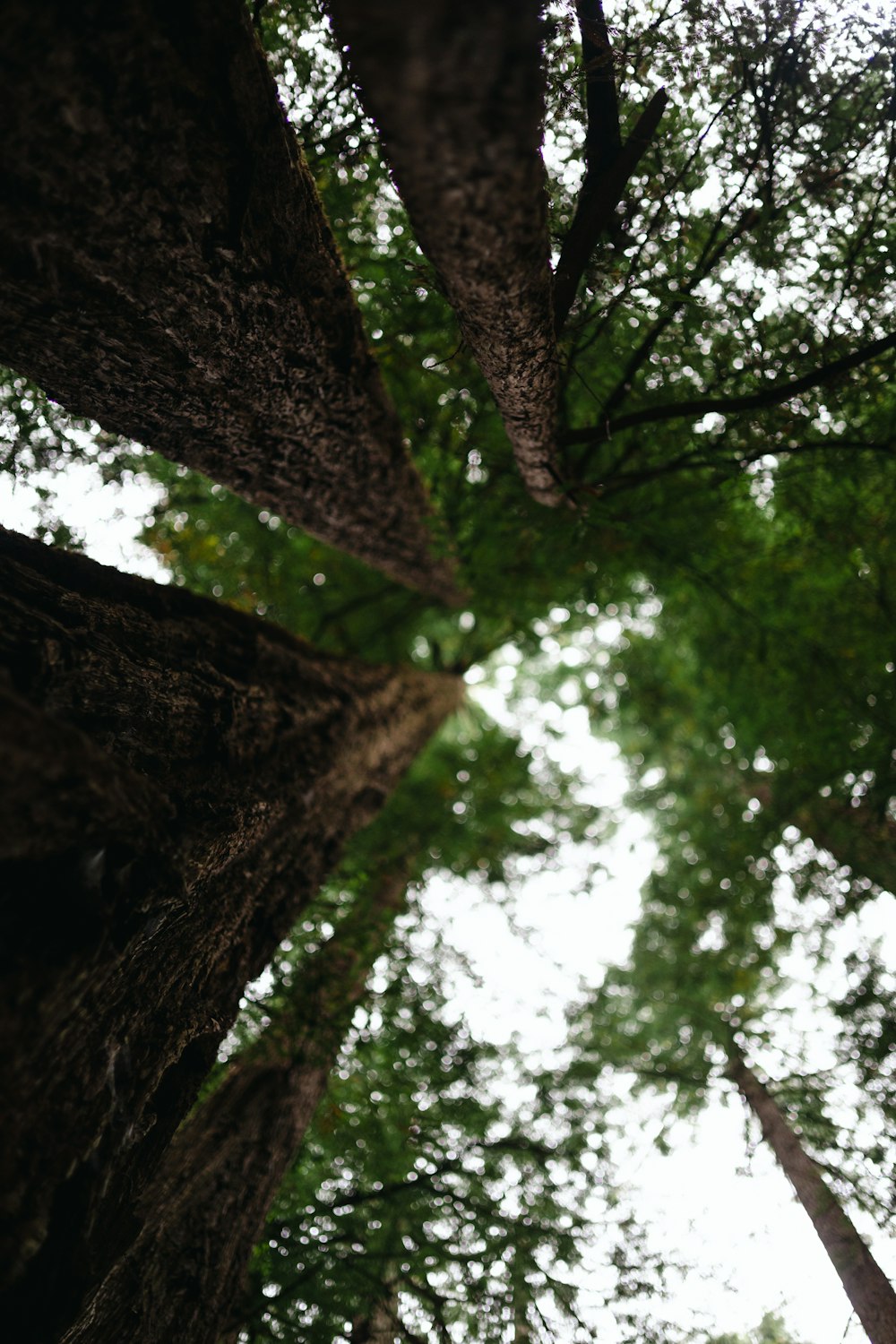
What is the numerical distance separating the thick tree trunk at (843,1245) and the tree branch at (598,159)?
6.31 metres

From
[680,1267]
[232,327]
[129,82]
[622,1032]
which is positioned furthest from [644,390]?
[622,1032]

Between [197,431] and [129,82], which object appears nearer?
[129,82]

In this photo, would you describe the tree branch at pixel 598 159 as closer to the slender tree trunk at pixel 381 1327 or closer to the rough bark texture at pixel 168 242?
the rough bark texture at pixel 168 242

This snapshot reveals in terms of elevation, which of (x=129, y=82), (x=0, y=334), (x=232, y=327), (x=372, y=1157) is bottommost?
(x=372, y=1157)

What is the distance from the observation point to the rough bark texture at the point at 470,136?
3.43 ft

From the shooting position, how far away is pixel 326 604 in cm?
714

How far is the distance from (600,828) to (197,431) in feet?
27.8

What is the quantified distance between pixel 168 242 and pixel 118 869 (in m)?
1.81

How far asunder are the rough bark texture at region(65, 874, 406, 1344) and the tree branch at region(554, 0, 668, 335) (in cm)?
354

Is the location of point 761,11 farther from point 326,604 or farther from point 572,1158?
point 572,1158

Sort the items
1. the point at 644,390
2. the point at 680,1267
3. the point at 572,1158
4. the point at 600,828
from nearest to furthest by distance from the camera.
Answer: the point at 644,390
the point at 680,1267
the point at 572,1158
the point at 600,828

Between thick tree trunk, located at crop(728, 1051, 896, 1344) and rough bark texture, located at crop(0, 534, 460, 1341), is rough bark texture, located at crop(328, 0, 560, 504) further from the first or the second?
thick tree trunk, located at crop(728, 1051, 896, 1344)

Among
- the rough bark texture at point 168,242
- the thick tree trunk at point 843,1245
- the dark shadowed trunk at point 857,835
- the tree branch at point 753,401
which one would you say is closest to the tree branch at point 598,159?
the tree branch at point 753,401

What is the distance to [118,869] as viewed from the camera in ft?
4.74
